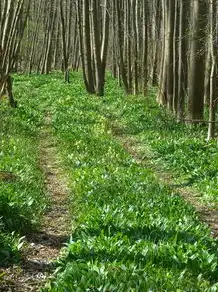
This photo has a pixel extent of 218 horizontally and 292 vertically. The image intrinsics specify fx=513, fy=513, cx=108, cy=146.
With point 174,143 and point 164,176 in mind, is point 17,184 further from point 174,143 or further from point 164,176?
point 174,143

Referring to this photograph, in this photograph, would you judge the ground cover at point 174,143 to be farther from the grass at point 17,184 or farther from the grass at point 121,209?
the grass at point 17,184

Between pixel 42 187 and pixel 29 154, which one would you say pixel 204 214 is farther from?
pixel 29 154

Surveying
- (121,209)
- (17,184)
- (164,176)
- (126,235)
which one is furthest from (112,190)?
(164,176)

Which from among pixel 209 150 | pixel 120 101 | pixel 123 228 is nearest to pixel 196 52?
pixel 209 150

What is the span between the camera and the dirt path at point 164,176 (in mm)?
8234

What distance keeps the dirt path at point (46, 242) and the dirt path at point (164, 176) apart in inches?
81.8

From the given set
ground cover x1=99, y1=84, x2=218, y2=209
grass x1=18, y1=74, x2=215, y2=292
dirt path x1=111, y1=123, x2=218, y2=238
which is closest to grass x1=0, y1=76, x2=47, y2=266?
grass x1=18, y1=74, x2=215, y2=292

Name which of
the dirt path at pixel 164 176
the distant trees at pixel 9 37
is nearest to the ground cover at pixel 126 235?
the dirt path at pixel 164 176

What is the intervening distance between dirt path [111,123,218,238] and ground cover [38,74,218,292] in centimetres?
41

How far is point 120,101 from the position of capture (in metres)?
20.6

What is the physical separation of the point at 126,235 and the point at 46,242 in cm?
123

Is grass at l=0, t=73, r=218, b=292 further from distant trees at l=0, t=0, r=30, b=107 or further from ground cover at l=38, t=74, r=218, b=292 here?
distant trees at l=0, t=0, r=30, b=107

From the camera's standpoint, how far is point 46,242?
6746 millimetres

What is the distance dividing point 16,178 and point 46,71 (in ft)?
100
